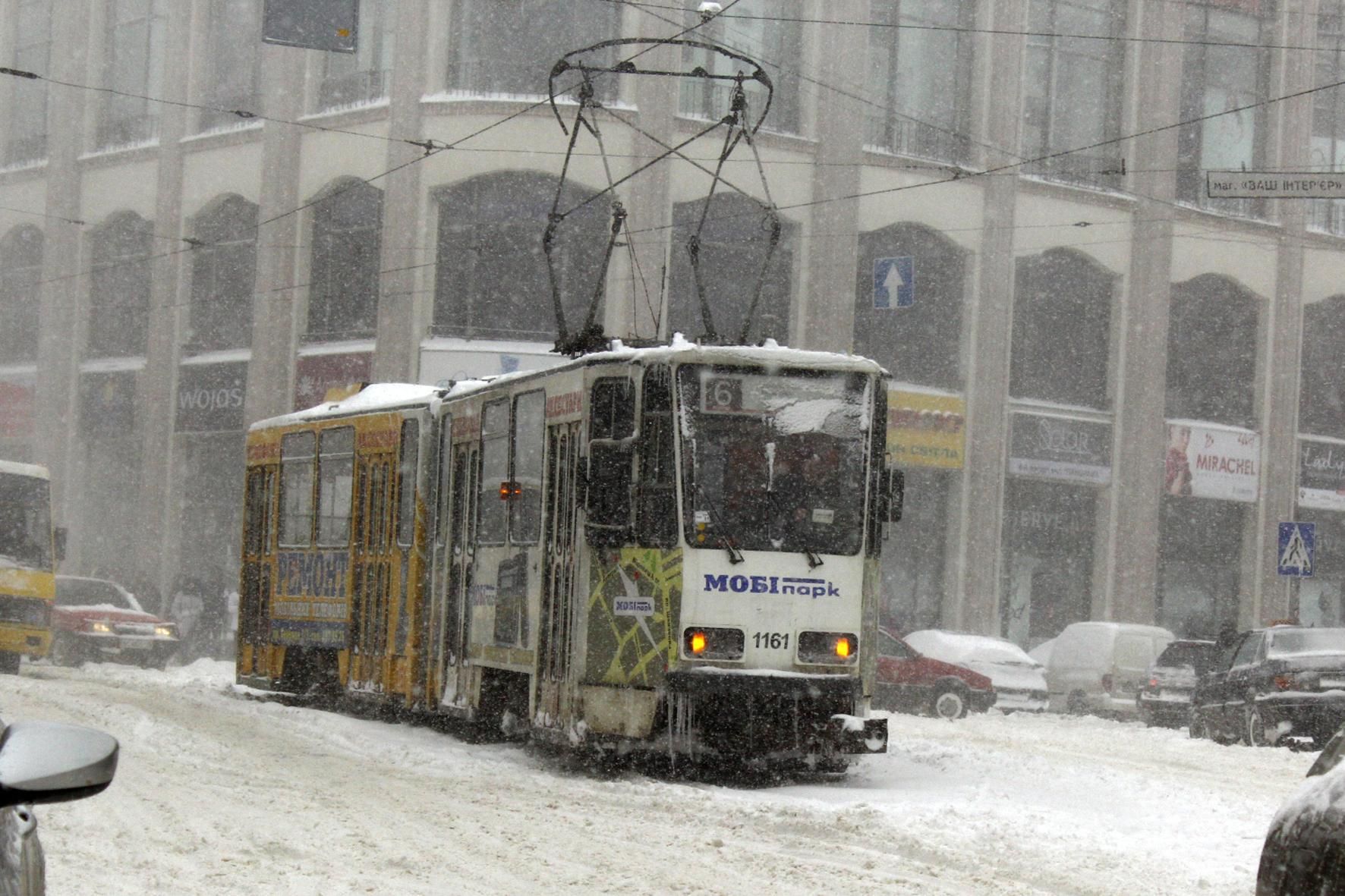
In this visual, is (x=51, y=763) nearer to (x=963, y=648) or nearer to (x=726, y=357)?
(x=726, y=357)

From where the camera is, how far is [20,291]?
44188mm

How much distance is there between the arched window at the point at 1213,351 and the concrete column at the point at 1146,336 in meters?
0.89

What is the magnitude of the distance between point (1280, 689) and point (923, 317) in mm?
17403

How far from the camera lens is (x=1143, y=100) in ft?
126

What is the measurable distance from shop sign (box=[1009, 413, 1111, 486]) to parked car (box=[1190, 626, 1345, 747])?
15377 millimetres

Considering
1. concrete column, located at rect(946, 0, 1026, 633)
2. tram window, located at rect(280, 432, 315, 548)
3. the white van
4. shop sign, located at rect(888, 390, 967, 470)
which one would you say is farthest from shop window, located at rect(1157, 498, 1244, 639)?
tram window, located at rect(280, 432, 315, 548)

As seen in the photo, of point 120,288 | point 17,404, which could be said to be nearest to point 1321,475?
point 120,288

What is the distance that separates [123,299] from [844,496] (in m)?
30.0

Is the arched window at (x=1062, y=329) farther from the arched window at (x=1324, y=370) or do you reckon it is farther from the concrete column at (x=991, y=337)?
the arched window at (x=1324, y=370)

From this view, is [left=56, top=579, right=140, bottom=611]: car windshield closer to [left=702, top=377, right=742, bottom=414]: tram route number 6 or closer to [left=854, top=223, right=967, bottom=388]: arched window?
[left=854, top=223, right=967, bottom=388]: arched window

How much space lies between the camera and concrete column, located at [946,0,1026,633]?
121ft

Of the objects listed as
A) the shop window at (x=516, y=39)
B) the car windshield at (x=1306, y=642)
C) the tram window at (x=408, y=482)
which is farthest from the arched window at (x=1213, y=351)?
the tram window at (x=408, y=482)

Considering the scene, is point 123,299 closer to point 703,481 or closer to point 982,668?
point 982,668

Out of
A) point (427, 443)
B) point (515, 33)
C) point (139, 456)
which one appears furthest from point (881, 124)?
point (427, 443)
